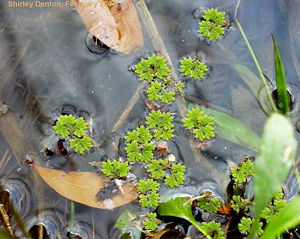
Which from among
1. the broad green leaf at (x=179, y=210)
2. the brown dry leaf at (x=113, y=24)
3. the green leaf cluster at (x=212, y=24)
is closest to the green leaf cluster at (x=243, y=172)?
the broad green leaf at (x=179, y=210)

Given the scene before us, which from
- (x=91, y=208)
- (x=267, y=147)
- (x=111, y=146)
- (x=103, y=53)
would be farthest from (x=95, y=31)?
(x=267, y=147)

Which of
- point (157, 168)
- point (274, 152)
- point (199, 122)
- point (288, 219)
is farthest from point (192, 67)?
point (288, 219)

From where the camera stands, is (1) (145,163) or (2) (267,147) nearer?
(2) (267,147)

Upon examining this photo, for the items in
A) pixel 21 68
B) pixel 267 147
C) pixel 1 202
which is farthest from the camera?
pixel 21 68

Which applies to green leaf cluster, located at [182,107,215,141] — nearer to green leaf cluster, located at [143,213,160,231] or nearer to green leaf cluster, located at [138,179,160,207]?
green leaf cluster, located at [138,179,160,207]

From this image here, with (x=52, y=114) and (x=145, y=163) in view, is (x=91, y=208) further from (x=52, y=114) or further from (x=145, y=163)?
(x=52, y=114)

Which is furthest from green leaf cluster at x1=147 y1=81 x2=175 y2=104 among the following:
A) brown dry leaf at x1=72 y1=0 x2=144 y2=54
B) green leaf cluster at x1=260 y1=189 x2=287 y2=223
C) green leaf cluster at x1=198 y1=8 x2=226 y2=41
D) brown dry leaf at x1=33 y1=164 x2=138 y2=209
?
green leaf cluster at x1=260 y1=189 x2=287 y2=223
